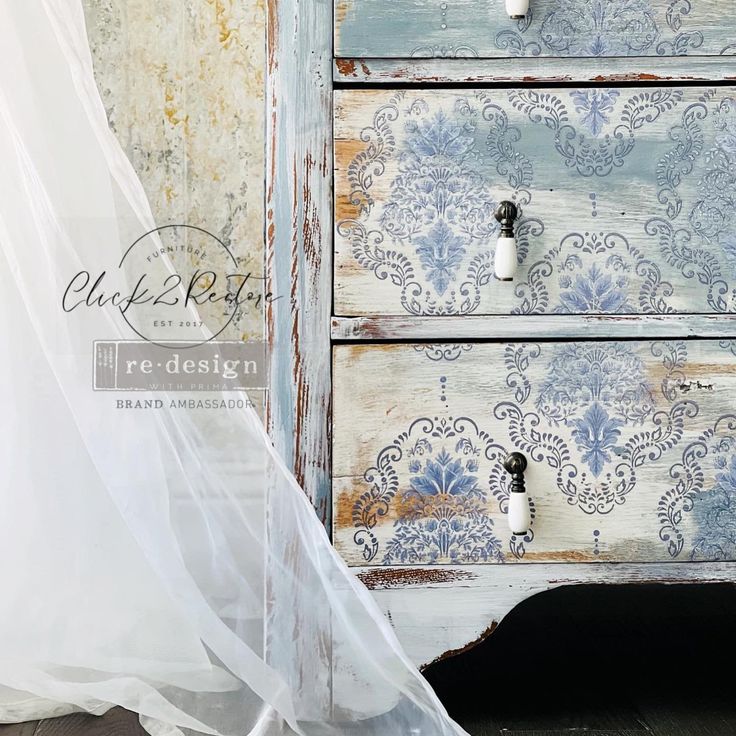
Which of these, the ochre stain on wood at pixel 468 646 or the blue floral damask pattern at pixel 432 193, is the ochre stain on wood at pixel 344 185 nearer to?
the blue floral damask pattern at pixel 432 193

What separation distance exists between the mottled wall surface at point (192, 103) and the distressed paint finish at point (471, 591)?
2.43 feet

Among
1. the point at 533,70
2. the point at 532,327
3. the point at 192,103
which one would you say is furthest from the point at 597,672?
the point at 192,103

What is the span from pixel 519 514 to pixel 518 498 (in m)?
0.01

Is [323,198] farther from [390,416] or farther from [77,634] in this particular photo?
[77,634]

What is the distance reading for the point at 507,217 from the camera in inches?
30.8

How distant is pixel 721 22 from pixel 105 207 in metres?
0.60

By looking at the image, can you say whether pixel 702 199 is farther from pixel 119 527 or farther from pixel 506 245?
pixel 119 527

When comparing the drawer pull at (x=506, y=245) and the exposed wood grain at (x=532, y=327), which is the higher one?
the drawer pull at (x=506, y=245)

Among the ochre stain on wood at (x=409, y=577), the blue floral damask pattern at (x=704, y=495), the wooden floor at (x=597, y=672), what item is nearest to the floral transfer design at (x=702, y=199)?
the blue floral damask pattern at (x=704, y=495)

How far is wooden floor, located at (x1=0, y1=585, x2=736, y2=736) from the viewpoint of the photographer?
2.91 feet

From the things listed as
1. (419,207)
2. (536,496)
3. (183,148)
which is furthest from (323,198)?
(183,148)

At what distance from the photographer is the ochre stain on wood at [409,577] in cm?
81

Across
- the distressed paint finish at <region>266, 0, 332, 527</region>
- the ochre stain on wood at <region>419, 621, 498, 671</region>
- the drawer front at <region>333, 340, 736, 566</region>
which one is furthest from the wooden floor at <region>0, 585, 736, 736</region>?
the distressed paint finish at <region>266, 0, 332, 527</region>

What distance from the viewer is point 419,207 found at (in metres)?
0.79
